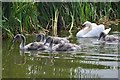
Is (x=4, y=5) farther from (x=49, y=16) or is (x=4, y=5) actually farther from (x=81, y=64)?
(x=81, y=64)

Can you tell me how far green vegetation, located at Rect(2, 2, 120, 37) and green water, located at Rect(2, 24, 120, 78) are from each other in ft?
4.17

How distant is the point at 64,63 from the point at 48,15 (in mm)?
4550

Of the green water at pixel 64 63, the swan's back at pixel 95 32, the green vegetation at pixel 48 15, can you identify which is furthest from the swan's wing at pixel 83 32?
the green water at pixel 64 63

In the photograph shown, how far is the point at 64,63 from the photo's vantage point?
7.56 meters

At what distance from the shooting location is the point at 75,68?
23.6 ft

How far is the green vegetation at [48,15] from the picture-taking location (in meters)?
10.5

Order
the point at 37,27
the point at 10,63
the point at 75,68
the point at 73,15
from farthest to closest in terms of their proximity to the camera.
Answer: the point at 73,15
the point at 37,27
the point at 10,63
the point at 75,68

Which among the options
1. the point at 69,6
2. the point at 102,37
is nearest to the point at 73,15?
the point at 69,6

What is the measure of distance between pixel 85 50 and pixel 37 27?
3012mm

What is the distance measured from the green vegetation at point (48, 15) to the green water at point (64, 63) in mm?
1271

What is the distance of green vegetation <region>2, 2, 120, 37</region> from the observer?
10500 mm

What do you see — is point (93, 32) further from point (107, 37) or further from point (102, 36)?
point (107, 37)

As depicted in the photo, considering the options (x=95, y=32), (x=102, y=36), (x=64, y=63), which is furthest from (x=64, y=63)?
(x=95, y=32)

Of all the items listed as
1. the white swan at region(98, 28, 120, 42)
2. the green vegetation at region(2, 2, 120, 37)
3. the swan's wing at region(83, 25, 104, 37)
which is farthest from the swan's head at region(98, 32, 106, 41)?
the green vegetation at region(2, 2, 120, 37)
